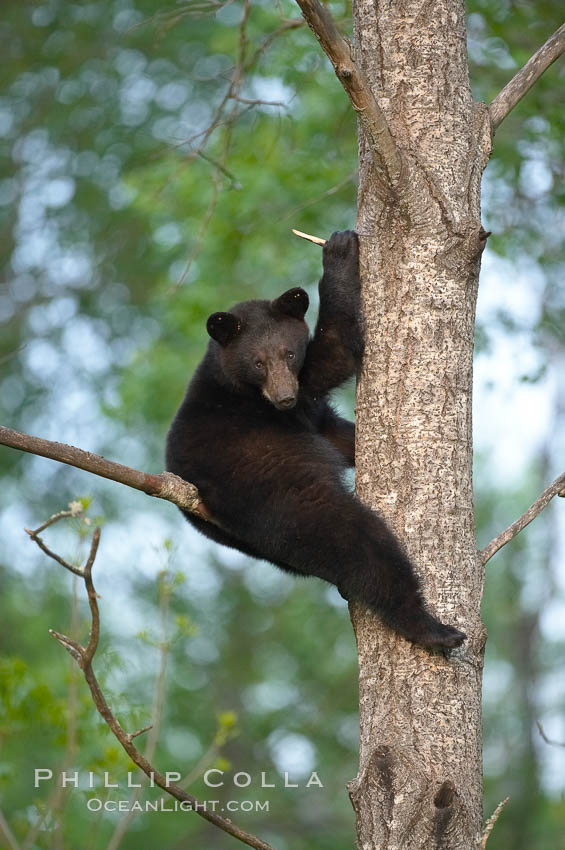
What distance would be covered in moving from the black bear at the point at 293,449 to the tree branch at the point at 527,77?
0.83 metres

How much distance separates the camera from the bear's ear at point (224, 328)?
564cm

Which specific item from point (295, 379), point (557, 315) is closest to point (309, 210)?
point (557, 315)

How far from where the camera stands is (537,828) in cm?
1792

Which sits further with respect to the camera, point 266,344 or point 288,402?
point 266,344

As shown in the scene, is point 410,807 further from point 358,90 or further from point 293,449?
point 358,90

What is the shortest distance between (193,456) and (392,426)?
154 cm

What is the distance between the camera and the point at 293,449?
194 inches

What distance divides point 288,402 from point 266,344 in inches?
23.0

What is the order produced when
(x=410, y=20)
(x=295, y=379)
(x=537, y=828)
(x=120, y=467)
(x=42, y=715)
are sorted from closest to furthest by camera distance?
(x=120, y=467) < (x=410, y=20) < (x=295, y=379) < (x=42, y=715) < (x=537, y=828)

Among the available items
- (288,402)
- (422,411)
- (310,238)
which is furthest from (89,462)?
(288,402)

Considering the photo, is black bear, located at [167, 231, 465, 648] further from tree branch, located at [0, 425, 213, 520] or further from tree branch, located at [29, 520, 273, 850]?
tree branch, located at [29, 520, 273, 850]

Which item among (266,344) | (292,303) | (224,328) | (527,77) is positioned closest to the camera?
(527,77)

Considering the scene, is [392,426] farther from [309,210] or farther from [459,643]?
[309,210]

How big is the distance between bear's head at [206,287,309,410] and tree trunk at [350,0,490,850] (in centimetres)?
119
